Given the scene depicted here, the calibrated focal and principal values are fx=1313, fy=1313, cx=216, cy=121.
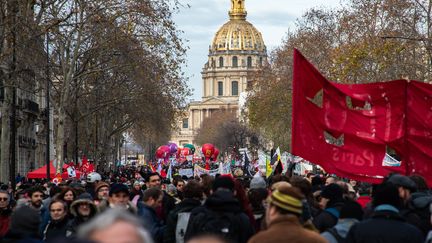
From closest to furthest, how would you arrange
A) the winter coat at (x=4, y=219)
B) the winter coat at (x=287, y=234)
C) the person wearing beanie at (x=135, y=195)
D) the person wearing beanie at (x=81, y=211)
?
the winter coat at (x=287, y=234), the person wearing beanie at (x=81, y=211), the winter coat at (x=4, y=219), the person wearing beanie at (x=135, y=195)

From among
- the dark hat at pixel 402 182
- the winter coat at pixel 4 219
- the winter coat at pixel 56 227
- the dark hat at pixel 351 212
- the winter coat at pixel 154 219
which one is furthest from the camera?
the winter coat at pixel 4 219

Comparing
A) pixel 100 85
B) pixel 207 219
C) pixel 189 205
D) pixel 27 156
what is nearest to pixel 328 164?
pixel 189 205

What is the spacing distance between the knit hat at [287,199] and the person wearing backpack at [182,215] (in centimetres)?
375

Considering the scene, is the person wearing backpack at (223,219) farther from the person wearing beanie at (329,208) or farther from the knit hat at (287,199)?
the knit hat at (287,199)

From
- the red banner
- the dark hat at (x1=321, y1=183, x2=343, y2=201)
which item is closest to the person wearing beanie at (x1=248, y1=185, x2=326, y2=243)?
the dark hat at (x1=321, y1=183, x2=343, y2=201)

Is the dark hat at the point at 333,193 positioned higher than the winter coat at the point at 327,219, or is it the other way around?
the dark hat at the point at 333,193

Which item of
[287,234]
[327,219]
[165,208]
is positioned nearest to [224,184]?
[327,219]

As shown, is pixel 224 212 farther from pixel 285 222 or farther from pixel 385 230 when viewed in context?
pixel 285 222

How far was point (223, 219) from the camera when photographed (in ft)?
34.3

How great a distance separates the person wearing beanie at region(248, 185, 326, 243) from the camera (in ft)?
25.1

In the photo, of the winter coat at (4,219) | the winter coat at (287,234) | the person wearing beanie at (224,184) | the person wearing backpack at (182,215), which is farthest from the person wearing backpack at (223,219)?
the winter coat at (4,219)

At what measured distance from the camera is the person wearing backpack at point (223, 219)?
34.1ft

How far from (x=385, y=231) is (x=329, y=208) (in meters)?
2.24

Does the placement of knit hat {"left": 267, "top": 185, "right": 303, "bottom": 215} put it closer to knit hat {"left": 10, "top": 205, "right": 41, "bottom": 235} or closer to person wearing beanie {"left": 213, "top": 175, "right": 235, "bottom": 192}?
knit hat {"left": 10, "top": 205, "right": 41, "bottom": 235}
